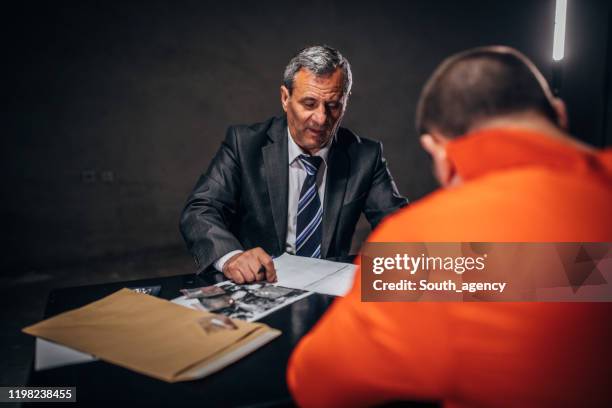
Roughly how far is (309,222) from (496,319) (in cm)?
133

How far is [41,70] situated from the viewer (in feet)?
12.2

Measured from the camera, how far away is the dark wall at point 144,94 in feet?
12.3

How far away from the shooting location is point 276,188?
1.82 metres

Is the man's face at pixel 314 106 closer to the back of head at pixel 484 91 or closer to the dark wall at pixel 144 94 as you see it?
the back of head at pixel 484 91

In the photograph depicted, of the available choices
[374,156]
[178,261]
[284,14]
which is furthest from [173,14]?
[374,156]

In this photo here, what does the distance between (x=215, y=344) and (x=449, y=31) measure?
5600 mm

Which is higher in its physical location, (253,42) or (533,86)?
(253,42)

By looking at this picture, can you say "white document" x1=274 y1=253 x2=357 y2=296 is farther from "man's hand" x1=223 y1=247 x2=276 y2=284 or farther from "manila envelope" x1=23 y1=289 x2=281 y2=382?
"manila envelope" x1=23 y1=289 x2=281 y2=382

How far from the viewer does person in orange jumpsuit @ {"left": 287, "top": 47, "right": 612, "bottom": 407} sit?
1.61 feet

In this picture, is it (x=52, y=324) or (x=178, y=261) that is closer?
(x=52, y=324)

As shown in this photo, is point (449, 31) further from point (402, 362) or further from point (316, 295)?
point (402, 362)

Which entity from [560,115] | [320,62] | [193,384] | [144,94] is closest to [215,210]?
[320,62]

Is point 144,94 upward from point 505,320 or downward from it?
upward

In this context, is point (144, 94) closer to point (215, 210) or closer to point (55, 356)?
point (215, 210)
